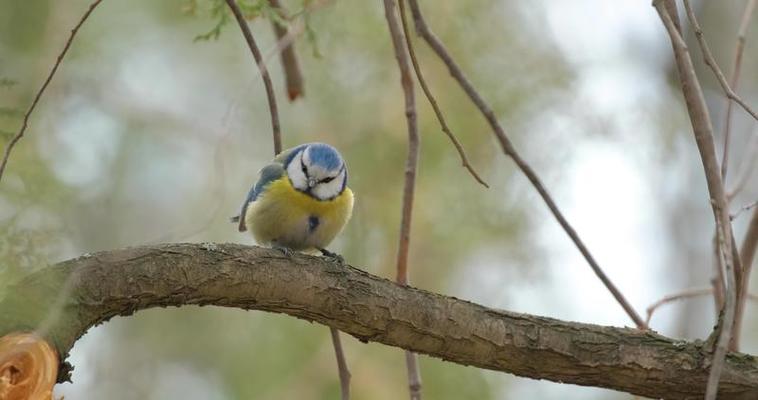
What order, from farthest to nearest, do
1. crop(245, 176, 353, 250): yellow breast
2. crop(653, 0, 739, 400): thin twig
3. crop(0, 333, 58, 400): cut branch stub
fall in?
1. crop(245, 176, 353, 250): yellow breast
2. crop(653, 0, 739, 400): thin twig
3. crop(0, 333, 58, 400): cut branch stub

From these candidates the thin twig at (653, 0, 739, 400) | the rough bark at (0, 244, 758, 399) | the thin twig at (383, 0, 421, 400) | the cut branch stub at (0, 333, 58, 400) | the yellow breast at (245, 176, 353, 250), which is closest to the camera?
the cut branch stub at (0, 333, 58, 400)

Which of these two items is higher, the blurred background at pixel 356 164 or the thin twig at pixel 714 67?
the blurred background at pixel 356 164

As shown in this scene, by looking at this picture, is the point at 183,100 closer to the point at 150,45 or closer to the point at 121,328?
the point at 150,45

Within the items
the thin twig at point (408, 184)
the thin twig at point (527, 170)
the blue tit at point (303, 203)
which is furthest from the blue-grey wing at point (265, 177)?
the thin twig at point (527, 170)

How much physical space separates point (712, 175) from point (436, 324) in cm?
66

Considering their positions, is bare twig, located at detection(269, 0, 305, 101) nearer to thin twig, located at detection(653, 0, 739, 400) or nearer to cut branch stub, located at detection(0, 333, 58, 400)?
thin twig, located at detection(653, 0, 739, 400)

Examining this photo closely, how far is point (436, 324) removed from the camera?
2.13 meters

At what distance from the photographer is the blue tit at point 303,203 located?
2.79 m

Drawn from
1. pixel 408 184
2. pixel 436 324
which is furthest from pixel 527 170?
pixel 436 324

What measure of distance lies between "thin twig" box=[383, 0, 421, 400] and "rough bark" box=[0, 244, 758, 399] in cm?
18

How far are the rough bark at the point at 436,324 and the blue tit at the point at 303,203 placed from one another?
664mm

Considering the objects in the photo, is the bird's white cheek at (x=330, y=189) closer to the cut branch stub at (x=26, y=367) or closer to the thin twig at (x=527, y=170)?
the thin twig at (x=527, y=170)

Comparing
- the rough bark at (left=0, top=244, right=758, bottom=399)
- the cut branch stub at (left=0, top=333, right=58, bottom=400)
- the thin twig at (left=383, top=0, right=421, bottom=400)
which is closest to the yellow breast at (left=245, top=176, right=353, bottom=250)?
the thin twig at (left=383, top=0, right=421, bottom=400)

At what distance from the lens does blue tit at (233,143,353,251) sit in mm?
2793
